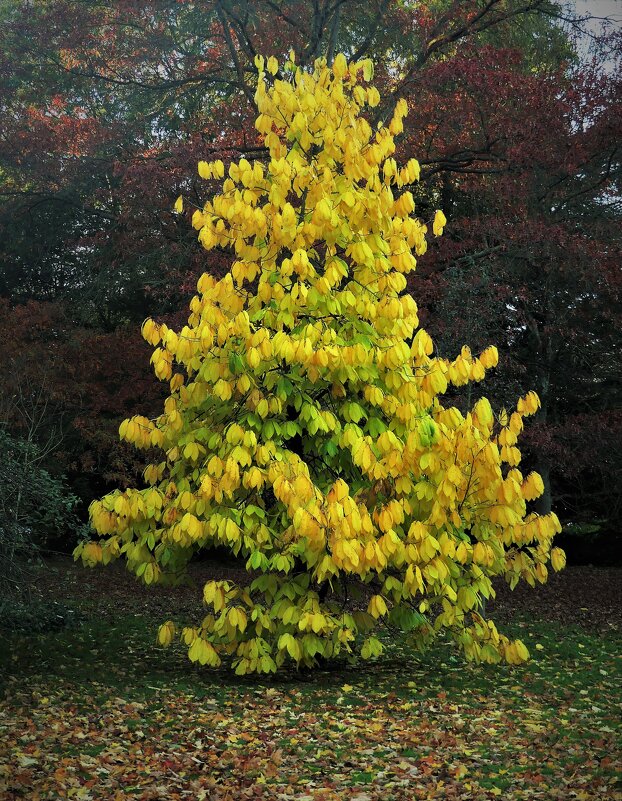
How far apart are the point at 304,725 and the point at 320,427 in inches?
78.5

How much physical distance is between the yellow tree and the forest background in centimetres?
337

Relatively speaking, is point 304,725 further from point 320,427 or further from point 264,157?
point 264,157

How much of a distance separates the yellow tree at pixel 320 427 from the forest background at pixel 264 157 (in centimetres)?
337

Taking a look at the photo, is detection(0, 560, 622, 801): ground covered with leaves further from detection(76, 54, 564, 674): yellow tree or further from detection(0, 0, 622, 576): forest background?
detection(0, 0, 622, 576): forest background

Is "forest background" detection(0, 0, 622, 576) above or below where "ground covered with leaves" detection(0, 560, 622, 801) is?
above

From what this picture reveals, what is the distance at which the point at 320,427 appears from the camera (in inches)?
263

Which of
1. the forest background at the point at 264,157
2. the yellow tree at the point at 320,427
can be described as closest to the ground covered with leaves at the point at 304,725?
the yellow tree at the point at 320,427

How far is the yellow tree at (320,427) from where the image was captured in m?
6.58

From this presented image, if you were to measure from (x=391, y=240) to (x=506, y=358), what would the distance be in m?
4.82

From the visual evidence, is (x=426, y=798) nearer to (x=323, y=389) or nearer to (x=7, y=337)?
(x=323, y=389)

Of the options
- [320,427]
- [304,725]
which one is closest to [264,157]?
[320,427]

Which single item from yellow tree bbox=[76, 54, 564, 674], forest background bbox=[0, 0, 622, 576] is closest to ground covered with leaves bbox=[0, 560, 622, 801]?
yellow tree bbox=[76, 54, 564, 674]

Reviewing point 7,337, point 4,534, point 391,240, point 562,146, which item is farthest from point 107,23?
point 4,534

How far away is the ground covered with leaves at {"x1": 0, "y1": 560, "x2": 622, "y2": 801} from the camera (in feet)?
15.3
